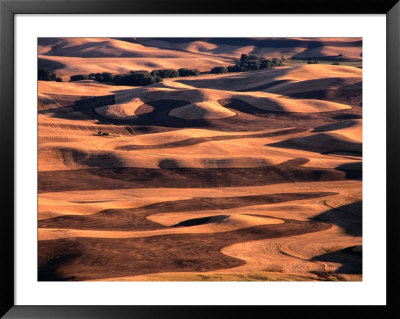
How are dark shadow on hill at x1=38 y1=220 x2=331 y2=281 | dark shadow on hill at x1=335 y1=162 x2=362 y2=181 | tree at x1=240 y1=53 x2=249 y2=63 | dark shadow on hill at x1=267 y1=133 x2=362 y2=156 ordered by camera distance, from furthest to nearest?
tree at x1=240 y1=53 x2=249 y2=63 → dark shadow on hill at x1=267 y1=133 x2=362 y2=156 → dark shadow on hill at x1=335 y1=162 x2=362 y2=181 → dark shadow on hill at x1=38 y1=220 x2=331 y2=281

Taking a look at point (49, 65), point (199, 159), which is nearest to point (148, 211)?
point (199, 159)

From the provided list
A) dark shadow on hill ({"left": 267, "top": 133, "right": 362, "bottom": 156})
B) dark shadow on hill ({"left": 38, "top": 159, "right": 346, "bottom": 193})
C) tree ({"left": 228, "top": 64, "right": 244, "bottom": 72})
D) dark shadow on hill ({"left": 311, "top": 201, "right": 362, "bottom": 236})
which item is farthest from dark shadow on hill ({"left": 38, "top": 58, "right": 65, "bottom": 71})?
dark shadow on hill ({"left": 311, "top": 201, "right": 362, "bottom": 236})

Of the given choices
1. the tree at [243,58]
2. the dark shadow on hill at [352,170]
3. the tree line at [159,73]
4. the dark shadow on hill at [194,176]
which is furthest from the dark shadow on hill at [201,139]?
the tree at [243,58]

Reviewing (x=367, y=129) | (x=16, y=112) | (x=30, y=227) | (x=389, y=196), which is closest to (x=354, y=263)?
(x=389, y=196)

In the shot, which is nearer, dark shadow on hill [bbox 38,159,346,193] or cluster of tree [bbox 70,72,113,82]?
dark shadow on hill [bbox 38,159,346,193]

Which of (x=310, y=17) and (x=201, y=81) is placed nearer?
(x=310, y=17)

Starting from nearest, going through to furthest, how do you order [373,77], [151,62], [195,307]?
[195,307]
[373,77]
[151,62]

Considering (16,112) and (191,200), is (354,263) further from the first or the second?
(16,112)

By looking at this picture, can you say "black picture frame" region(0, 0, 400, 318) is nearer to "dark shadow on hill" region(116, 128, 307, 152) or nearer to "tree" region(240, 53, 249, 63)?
"tree" region(240, 53, 249, 63)
